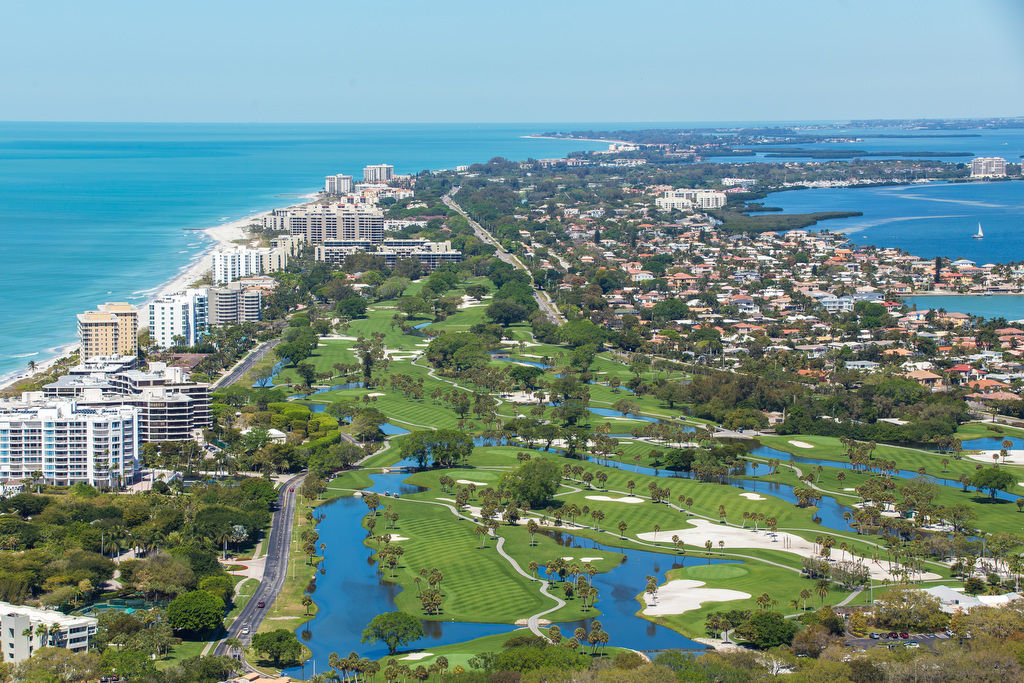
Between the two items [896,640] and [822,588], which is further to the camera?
[822,588]

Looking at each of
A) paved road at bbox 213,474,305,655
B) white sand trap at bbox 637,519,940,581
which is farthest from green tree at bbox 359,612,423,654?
white sand trap at bbox 637,519,940,581

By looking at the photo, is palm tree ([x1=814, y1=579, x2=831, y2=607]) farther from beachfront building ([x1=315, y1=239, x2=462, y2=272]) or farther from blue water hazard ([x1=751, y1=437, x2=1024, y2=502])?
beachfront building ([x1=315, y1=239, x2=462, y2=272])

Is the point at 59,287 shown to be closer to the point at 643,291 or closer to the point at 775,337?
the point at 643,291

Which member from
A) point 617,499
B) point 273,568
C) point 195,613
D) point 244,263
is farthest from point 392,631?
point 244,263

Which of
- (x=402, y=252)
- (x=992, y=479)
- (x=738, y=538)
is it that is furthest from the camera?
(x=402, y=252)

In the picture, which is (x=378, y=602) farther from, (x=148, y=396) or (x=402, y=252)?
(x=402, y=252)

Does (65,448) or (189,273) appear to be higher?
(189,273)
